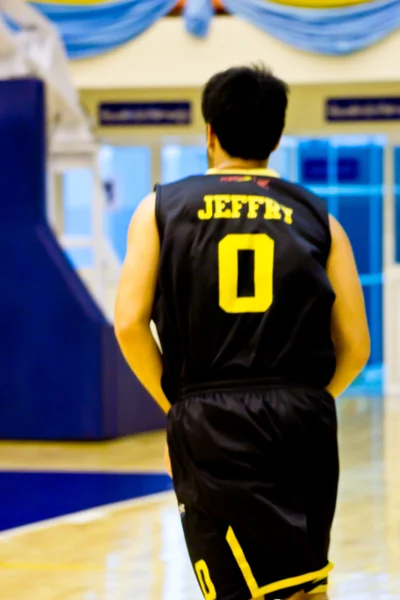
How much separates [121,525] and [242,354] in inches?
106

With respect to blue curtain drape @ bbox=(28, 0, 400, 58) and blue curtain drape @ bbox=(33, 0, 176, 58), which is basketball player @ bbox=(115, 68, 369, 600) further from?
blue curtain drape @ bbox=(33, 0, 176, 58)

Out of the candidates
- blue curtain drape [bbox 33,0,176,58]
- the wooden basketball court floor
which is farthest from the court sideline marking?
blue curtain drape [bbox 33,0,176,58]

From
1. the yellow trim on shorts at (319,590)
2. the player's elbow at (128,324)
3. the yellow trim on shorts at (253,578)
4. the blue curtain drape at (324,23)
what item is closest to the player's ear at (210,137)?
the player's elbow at (128,324)

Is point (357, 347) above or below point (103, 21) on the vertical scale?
below

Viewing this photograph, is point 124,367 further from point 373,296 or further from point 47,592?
point 373,296

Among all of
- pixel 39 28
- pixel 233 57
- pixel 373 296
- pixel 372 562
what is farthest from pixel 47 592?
pixel 373 296

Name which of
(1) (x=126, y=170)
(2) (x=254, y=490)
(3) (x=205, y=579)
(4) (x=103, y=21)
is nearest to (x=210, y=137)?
(2) (x=254, y=490)

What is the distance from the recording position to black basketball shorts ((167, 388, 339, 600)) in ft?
6.14

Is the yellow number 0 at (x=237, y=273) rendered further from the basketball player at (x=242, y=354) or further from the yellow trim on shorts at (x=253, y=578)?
the yellow trim on shorts at (x=253, y=578)

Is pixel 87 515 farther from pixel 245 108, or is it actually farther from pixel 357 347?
pixel 245 108

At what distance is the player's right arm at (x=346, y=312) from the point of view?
199cm

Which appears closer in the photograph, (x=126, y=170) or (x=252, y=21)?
(x=252, y=21)

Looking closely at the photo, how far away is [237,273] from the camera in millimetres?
1903

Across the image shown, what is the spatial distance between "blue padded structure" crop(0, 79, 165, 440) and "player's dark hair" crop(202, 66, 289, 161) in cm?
498
